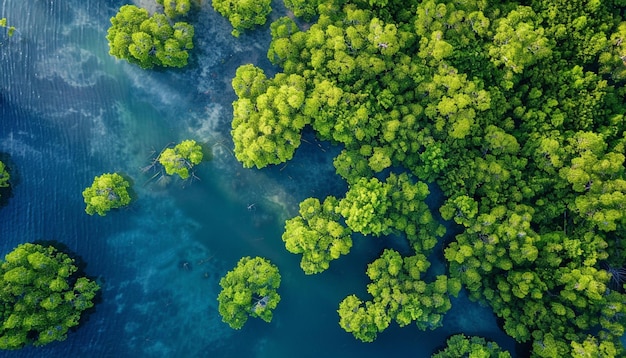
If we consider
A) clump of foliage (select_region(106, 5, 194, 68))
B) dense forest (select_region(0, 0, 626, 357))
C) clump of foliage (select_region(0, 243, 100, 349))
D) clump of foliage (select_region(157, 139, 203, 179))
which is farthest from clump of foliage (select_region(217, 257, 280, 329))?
Answer: clump of foliage (select_region(106, 5, 194, 68))

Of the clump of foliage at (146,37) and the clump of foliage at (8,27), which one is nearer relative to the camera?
the clump of foliage at (146,37)

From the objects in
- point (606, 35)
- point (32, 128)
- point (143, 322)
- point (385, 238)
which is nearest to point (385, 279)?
point (385, 238)

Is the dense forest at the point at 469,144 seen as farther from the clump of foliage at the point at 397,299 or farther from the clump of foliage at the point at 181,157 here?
the clump of foliage at the point at 181,157

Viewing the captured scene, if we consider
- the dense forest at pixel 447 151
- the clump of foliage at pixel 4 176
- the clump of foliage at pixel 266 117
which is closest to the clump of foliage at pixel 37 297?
the dense forest at pixel 447 151

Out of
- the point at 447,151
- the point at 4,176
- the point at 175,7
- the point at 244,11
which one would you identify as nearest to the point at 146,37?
the point at 175,7

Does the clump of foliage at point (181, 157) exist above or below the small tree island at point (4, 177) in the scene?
A: above

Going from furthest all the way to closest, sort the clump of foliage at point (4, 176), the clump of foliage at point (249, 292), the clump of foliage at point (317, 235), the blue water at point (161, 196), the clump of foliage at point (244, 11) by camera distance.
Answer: the blue water at point (161, 196), the clump of foliage at point (4, 176), the clump of foliage at point (244, 11), the clump of foliage at point (249, 292), the clump of foliage at point (317, 235)

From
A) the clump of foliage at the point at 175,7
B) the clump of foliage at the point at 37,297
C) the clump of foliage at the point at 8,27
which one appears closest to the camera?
the clump of foliage at the point at 37,297
